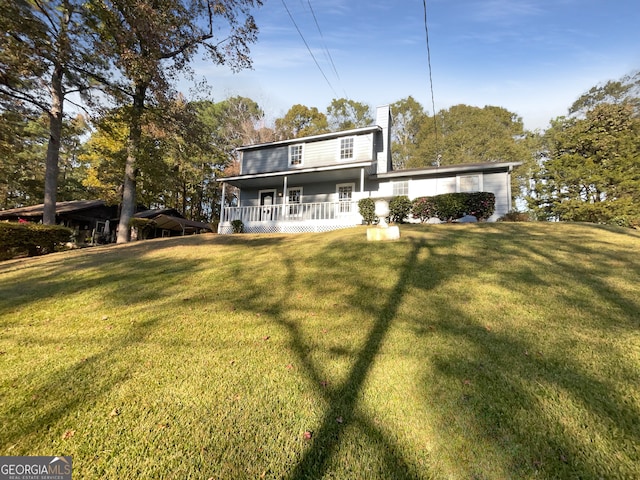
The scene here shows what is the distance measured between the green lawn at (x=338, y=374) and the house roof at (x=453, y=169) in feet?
27.6

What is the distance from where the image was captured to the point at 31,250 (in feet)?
37.6

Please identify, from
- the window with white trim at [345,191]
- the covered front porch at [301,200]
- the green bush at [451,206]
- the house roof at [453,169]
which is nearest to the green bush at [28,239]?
the covered front porch at [301,200]

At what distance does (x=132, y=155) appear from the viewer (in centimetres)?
1444

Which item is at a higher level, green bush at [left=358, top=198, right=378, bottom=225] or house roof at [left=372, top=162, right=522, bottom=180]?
house roof at [left=372, top=162, right=522, bottom=180]

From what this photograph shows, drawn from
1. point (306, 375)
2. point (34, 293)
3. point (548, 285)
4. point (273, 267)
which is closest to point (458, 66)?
point (548, 285)

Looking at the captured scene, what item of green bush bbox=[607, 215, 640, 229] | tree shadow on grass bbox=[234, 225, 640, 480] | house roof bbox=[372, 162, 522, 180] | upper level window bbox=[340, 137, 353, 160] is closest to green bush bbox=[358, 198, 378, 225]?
house roof bbox=[372, 162, 522, 180]

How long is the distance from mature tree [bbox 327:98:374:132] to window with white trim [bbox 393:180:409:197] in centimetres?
2143

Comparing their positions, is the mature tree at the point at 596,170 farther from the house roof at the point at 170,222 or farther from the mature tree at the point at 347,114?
the house roof at the point at 170,222

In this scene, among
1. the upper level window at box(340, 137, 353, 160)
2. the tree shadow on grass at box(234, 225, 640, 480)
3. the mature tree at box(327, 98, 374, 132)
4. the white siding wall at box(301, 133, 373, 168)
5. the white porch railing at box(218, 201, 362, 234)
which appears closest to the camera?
the tree shadow on grass at box(234, 225, 640, 480)

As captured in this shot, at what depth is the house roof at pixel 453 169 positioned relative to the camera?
42.3ft

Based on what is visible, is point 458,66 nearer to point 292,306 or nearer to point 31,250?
point 292,306

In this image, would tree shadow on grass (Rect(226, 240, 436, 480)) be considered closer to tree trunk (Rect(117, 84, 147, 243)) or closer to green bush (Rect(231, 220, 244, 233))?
green bush (Rect(231, 220, 244, 233))

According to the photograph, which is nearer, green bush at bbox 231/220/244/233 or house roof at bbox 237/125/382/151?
green bush at bbox 231/220/244/233

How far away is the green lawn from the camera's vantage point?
1.87 m
